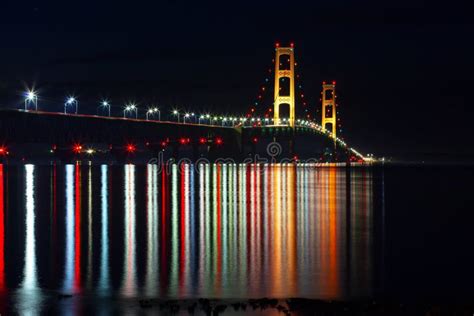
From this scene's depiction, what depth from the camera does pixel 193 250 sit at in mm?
16234

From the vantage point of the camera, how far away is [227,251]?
16328 millimetres

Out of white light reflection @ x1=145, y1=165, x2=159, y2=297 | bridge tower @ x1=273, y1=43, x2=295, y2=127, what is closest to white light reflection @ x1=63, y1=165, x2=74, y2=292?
white light reflection @ x1=145, y1=165, x2=159, y2=297

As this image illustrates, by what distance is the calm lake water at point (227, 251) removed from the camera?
12.1 m

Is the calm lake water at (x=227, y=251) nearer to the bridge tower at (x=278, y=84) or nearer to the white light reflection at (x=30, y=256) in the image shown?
the white light reflection at (x=30, y=256)

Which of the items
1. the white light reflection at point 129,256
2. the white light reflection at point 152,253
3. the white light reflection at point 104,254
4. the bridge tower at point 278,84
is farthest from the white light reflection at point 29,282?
the bridge tower at point 278,84

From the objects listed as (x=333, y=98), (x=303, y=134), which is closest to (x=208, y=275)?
(x=303, y=134)

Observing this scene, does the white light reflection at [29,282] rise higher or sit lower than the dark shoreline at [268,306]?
higher

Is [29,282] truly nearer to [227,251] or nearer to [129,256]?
[129,256]

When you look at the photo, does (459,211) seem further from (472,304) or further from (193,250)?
(472,304)

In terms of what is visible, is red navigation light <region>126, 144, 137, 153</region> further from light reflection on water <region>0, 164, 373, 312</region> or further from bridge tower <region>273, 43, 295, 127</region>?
light reflection on water <region>0, 164, 373, 312</region>

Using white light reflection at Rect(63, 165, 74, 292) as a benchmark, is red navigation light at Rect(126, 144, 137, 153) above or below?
above

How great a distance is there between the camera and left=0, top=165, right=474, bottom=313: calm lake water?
12.1 metres

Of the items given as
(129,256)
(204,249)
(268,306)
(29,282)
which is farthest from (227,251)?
(268,306)

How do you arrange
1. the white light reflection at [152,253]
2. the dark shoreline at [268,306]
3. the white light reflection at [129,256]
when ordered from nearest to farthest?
the dark shoreline at [268,306]
the white light reflection at [129,256]
the white light reflection at [152,253]
